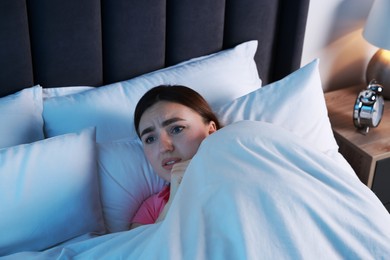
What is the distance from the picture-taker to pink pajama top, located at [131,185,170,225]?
3.99 ft

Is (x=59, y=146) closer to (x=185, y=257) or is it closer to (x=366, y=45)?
(x=185, y=257)

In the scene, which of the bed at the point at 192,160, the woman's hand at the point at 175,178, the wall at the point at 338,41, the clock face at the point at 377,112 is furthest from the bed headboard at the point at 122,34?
the woman's hand at the point at 175,178

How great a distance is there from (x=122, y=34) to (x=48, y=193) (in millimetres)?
527

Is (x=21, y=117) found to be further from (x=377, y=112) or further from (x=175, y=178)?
(x=377, y=112)

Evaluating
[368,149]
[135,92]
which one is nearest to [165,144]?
[135,92]

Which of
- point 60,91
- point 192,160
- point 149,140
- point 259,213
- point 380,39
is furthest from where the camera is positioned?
point 380,39

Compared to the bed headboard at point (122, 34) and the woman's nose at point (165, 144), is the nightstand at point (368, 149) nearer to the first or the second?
the bed headboard at point (122, 34)

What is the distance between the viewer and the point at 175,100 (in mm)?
1238

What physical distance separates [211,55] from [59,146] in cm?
65

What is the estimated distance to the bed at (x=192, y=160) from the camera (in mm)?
Result: 918

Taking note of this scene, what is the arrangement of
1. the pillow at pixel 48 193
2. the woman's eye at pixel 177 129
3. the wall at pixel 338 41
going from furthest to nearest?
the wall at pixel 338 41, the woman's eye at pixel 177 129, the pillow at pixel 48 193

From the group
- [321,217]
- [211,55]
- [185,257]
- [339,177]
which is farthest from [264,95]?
[185,257]

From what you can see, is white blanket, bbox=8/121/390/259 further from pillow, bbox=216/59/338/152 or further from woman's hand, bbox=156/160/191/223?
pillow, bbox=216/59/338/152

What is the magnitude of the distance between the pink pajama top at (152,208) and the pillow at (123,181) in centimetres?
3
